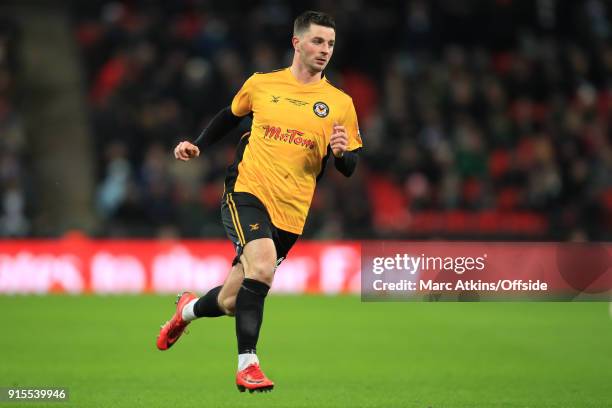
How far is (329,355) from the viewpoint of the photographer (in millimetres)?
9859

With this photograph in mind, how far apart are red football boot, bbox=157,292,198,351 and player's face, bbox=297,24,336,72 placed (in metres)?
1.96

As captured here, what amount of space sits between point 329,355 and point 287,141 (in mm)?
3365

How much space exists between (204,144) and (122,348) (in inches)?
132

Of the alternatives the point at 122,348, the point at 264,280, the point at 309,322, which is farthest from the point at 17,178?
the point at 264,280

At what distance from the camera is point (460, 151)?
56.2 ft

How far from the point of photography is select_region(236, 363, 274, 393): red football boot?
6363 mm

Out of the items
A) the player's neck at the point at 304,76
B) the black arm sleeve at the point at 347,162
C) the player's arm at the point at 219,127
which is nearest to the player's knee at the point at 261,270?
the black arm sleeve at the point at 347,162

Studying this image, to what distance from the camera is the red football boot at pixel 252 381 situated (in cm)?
636

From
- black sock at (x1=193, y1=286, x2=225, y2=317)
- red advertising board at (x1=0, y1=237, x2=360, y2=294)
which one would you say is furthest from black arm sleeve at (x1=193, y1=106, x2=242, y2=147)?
red advertising board at (x1=0, y1=237, x2=360, y2=294)

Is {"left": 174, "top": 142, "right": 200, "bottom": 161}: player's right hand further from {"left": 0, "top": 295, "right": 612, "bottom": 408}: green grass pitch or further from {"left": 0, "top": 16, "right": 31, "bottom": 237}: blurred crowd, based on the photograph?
{"left": 0, "top": 16, "right": 31, "bottom": 237}: blurred crowd

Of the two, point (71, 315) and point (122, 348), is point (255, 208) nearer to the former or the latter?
point (122, 348)

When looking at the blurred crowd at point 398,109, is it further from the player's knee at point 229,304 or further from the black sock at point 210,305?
the player's knee at point 229,304

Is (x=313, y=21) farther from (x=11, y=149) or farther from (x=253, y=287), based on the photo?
(x=11, y=149)

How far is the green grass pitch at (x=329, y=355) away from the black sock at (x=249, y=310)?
559 mm
